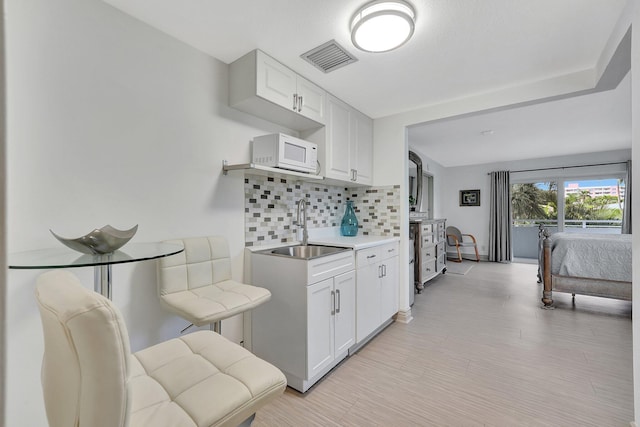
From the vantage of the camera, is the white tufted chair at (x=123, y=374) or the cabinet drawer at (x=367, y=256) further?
the cabinet drawer at (x=367, y=256)

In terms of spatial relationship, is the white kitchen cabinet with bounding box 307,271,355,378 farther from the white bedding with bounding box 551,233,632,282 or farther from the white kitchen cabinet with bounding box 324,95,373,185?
the white bedding with bounding box 551,233,632,282

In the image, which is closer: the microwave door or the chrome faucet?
the microwave door

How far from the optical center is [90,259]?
951 millimetres

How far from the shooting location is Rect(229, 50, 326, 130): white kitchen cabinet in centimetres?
183

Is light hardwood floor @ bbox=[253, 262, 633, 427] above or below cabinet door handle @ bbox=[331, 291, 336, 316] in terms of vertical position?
below

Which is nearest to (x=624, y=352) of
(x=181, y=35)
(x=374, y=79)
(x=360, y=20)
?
(x=374, y=79)

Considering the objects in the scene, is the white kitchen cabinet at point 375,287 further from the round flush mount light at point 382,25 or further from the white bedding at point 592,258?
the white bedding at point 592,258

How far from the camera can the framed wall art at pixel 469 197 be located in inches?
261

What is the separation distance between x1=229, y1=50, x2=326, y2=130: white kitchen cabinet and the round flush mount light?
589 millimetres

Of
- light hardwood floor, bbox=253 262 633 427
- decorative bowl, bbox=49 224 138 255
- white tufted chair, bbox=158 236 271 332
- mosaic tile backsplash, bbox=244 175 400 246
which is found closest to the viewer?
decorative bowl, bbox=49 224 138 255

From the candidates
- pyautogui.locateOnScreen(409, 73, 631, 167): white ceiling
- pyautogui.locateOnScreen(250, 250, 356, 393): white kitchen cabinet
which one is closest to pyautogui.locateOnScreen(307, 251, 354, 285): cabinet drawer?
pyautogui.locateOnScreen(250, 250, 356, 393): white kitchen cabinet

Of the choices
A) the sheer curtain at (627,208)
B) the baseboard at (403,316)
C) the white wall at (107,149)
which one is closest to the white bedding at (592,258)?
the baseboard at (403,316)

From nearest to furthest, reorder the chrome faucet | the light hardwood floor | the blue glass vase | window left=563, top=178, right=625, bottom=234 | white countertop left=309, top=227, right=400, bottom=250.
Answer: the light hardwood floor
white countertop left=309, top=227, right=400, bottom=250
the chrome faucet
the blue glass vase
window left=563, top=178, right=625, bottom=234

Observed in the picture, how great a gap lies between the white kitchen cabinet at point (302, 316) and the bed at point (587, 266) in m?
2.88
